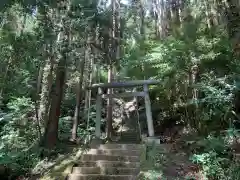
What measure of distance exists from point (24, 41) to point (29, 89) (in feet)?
5.81

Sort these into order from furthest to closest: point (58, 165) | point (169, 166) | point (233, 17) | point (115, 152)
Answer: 1. point (115, 152)
2. point (58, 165)
3. point (169, 166)
4. point (233, 17)

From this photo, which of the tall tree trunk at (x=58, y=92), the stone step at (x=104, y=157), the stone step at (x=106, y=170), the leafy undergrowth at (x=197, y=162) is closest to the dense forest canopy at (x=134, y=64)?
the tall tree trunk at (x=58, y=92)

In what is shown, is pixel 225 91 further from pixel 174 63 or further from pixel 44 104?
pixel 44 104

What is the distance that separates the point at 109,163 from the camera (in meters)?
7.42

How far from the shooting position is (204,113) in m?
7.93

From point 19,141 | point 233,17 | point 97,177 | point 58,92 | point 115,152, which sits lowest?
point 97,177

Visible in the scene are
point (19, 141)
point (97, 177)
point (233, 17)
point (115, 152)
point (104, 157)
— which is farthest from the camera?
point (19, 141)

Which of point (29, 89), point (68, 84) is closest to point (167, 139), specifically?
point (29, 89)

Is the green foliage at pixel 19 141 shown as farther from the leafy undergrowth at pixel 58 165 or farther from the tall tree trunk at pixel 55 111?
the tall tree trunk at pixel 55 111

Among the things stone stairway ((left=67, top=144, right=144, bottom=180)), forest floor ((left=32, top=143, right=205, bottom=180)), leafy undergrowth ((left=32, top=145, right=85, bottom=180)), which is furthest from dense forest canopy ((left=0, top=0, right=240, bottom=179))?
stone stairway ((left=67, top=144, right=144, bottom=180))

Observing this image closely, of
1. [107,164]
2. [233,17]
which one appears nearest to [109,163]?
[107,164]

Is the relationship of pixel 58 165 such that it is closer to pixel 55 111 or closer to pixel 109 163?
pixel 109 163

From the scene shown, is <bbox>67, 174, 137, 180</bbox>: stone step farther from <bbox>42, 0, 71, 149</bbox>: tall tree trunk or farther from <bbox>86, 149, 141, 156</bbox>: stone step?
<bbox>42, 0, 71, 149</bbox>: tall tree trunk

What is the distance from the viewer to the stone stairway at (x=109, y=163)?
22.7ft
